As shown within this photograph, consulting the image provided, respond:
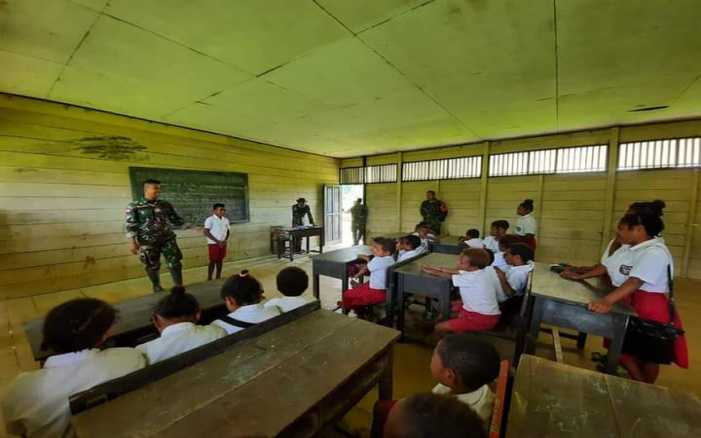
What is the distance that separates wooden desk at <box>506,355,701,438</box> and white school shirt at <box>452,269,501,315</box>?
1063mm

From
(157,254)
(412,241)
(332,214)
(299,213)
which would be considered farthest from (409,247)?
(332,214)

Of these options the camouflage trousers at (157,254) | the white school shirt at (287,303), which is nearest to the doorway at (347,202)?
the camouflage trousers at (157,254)

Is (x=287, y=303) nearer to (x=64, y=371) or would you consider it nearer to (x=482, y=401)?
(x=64, y=371)

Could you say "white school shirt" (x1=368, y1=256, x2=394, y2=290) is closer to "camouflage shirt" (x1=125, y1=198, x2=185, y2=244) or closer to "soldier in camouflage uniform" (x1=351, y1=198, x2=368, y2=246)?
"camouflage shirt" (x1=125, y1=198, x2=185, y2=244)

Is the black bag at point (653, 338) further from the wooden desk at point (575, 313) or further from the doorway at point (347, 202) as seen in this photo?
the doorway at point (347, 202)

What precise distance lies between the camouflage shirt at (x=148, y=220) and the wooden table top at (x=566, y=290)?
3918mm

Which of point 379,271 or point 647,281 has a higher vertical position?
point 647,281

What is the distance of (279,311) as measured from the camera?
1.58 m

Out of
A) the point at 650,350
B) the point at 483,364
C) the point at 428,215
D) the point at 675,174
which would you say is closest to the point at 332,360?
the point at 483,364

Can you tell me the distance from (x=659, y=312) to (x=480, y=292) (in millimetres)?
998

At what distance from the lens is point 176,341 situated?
3.97 ft

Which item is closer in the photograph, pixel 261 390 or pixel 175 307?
pixel 261 390

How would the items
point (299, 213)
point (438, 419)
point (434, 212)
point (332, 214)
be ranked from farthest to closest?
1. point (332, 214)
2. point (299, 213)
3. point (434, 212)
4. point (438, 419)

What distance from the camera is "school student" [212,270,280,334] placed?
1453 mm
